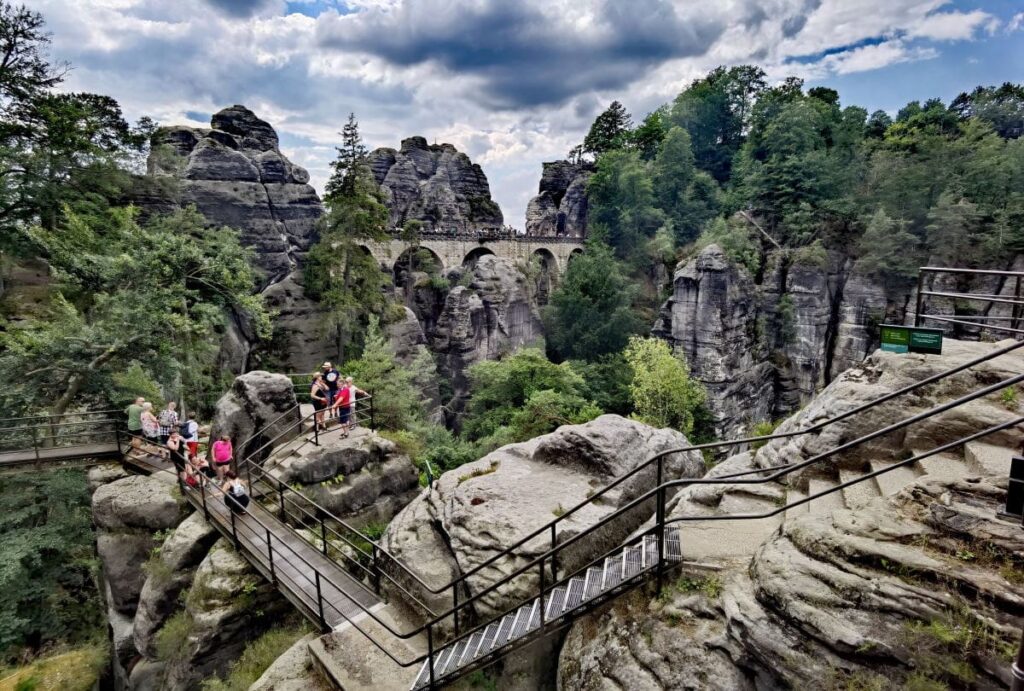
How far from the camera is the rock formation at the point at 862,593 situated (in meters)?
3.00

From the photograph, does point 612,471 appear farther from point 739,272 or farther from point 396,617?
point 739,272

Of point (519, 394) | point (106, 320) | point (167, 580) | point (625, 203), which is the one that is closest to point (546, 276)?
point (625, 203)

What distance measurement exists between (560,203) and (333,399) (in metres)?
41.7

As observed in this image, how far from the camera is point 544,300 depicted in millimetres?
40094

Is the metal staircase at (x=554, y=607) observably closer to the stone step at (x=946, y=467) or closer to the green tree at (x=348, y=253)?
the stone step at (x=946, y=467)

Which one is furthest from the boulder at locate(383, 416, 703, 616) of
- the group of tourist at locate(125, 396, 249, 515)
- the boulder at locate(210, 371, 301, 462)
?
the boulder at locate(210, 371, 301, 462)

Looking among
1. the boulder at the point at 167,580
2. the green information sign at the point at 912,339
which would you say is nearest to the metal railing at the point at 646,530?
the green information sign at the point at 912,339

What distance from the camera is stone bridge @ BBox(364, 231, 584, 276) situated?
104 feet

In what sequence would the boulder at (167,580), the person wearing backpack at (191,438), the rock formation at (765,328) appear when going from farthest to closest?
the rock formation at (765,328) → the person wearing backpack at (191,438) → the boulder at (167,580)

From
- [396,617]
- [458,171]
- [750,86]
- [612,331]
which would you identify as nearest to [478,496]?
[396,617]

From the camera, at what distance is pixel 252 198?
24812 mm

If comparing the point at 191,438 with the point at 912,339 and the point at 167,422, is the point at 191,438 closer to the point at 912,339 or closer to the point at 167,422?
the point at 167,422

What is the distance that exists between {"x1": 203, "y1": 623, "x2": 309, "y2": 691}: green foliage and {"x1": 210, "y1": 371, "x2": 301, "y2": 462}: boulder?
394 cm

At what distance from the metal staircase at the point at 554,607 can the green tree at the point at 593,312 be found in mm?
26365
